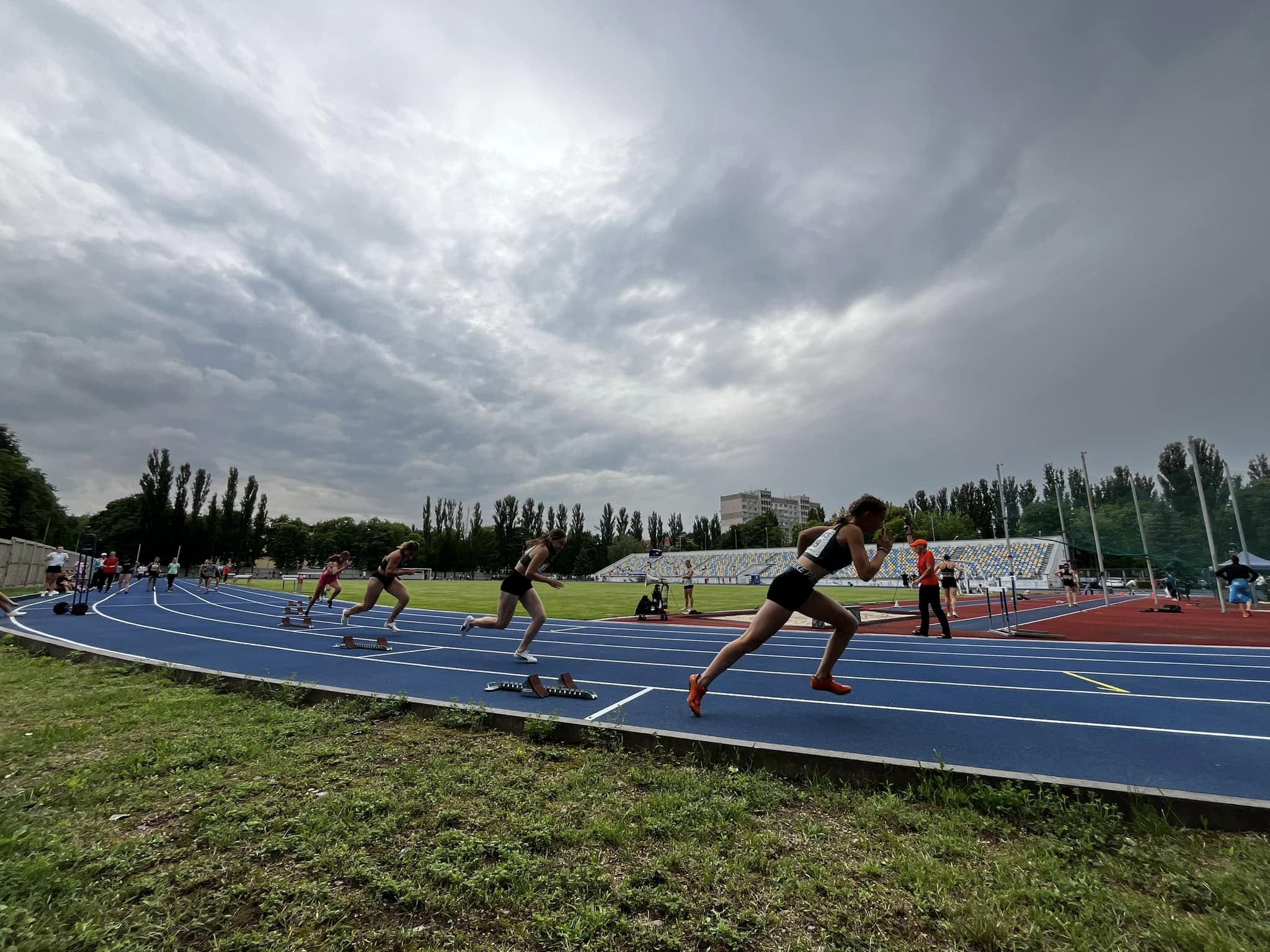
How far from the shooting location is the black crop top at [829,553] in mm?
4996

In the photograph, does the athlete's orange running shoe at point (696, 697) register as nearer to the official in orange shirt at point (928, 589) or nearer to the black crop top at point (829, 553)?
the black crop top at point (829, 553)

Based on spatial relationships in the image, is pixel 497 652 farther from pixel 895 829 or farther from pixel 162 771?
pixel 895 829

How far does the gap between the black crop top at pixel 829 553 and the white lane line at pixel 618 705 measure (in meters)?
2.43

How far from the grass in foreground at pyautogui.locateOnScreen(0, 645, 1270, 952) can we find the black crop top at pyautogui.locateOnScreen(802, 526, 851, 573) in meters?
1.95

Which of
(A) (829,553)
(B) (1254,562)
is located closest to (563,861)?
(A) (829,553)

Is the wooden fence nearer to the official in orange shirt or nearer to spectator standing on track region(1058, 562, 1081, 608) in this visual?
the official in orange shirt

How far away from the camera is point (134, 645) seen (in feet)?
32.8

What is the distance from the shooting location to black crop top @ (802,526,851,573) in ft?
16.4

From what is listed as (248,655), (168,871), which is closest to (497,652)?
(248,655)

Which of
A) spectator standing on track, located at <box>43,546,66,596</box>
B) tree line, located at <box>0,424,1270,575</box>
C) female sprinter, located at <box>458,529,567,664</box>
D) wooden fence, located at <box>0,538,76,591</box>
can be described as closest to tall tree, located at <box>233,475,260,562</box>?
tree line, located at <box>0,424,1270,575</box>

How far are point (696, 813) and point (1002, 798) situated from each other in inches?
70.3

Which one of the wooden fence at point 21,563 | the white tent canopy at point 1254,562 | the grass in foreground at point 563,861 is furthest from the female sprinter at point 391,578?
the wooden fence at point 21,563

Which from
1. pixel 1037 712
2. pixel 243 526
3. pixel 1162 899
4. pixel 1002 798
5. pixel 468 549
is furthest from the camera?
pixel 468 549

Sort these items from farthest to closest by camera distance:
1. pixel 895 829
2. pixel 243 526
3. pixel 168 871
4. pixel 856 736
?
pixel 243 526, pixel 856 736, pixel 895 829, pixel 168 871
